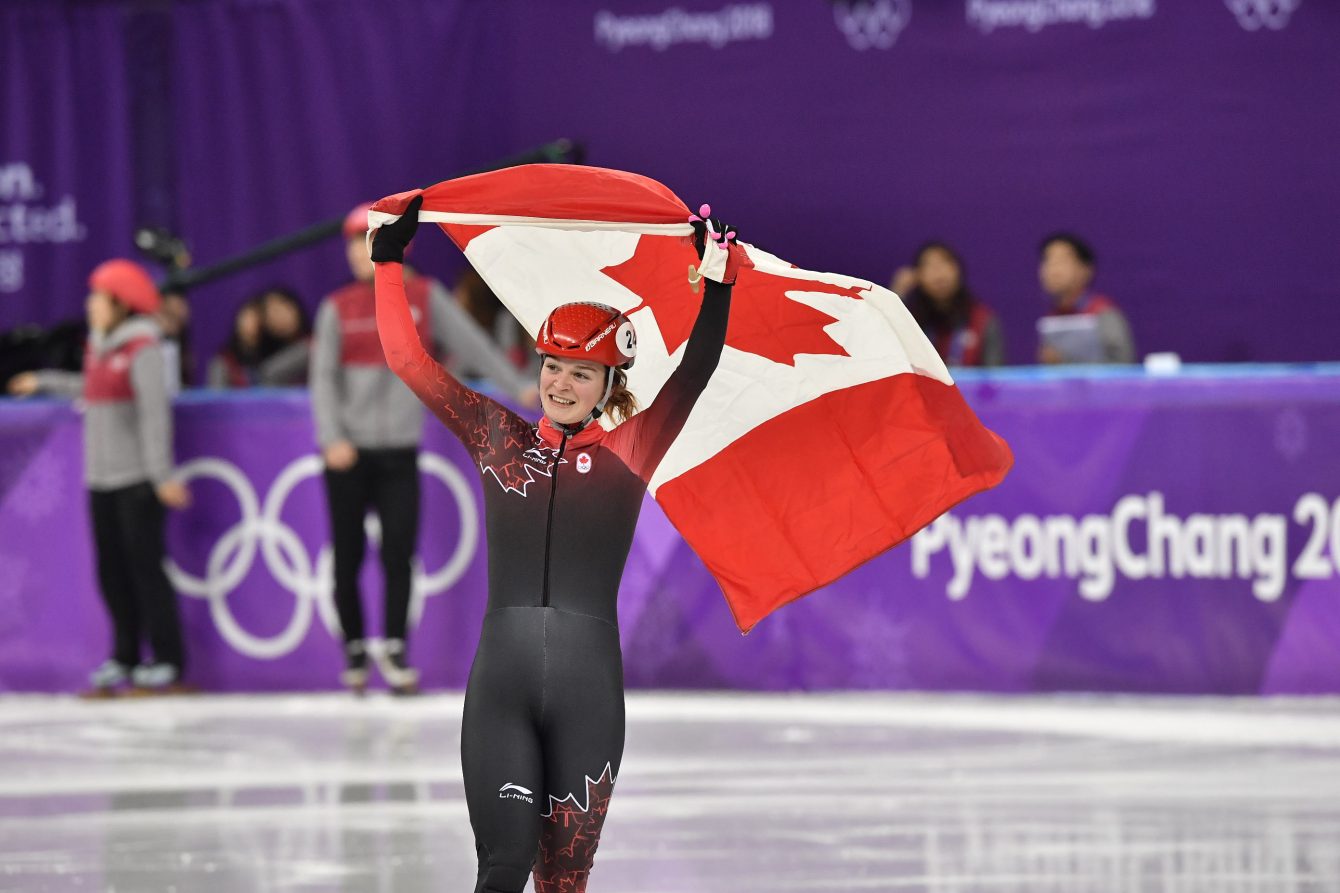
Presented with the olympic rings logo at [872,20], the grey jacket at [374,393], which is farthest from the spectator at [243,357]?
the olympic rings logo at [872,20]

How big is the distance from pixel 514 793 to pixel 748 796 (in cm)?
330

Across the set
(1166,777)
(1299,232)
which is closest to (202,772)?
(1166,777)

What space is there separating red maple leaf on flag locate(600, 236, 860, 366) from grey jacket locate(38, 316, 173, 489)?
5137mm

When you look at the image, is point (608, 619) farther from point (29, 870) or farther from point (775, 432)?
point (29, 870)

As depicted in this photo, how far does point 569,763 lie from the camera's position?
15.4 feet

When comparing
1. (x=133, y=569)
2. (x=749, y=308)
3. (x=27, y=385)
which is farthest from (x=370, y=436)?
(x=749, y=308)

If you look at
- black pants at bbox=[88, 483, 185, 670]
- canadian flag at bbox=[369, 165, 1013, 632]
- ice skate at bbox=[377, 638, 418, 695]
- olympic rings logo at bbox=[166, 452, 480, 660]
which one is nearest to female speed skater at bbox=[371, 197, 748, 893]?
canadian flag at bbox=[369, 165, 1013, 632]

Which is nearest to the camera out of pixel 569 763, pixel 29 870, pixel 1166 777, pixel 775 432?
pixel 569 763

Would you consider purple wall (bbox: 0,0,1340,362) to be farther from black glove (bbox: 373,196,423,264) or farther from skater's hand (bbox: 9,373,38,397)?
black glove (bbox: 373,196,423,264)

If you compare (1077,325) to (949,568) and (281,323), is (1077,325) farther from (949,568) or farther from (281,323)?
(281,323)

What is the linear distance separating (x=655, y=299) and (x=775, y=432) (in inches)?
22.2

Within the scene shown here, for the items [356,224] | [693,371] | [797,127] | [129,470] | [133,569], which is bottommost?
[133,569]

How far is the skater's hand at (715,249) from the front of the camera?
198 inches

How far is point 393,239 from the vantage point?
517 centimetres
